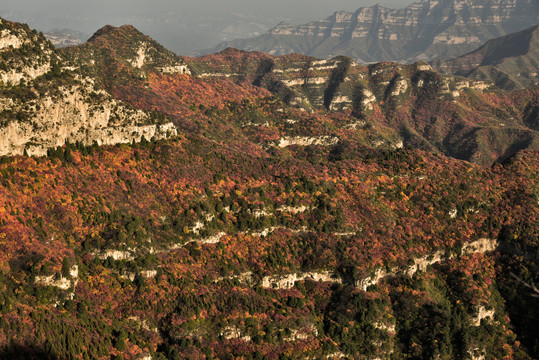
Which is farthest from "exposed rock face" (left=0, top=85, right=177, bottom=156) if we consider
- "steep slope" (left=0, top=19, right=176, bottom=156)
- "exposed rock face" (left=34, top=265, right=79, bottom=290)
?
"exposed rock face" (left=34, top=265, right=79, bottom=290)

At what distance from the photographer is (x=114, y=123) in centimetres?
14562

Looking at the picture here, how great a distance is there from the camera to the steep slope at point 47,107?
124000 mm

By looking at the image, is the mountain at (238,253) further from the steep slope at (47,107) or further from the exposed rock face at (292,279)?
the steep slope at (47,107)

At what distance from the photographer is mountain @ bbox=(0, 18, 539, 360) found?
107250 mm

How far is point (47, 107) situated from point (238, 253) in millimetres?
62514

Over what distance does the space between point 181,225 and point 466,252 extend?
8886cm

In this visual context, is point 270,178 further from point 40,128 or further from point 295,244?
point 40,128

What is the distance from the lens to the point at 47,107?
130 m

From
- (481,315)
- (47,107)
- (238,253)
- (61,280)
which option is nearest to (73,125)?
Result: (47,107)

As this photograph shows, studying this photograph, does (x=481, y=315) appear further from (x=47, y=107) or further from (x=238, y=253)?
(x=47, y=107)

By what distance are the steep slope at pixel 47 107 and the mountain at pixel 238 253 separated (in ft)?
2.62

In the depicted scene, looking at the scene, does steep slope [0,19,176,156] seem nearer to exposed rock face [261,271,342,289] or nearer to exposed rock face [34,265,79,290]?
exposed rock face [34,265,79,290]

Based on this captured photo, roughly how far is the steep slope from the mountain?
31.4 inches

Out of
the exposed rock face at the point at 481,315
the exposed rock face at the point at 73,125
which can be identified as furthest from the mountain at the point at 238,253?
the exposed rock face at the point at 73,125
